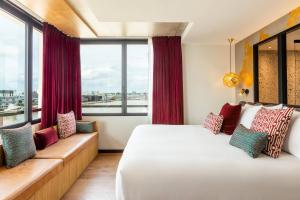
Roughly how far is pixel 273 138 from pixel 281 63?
4.82 ft

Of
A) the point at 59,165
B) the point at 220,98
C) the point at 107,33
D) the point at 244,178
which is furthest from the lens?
the point at 220,98

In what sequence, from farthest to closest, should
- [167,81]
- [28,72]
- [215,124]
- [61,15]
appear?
[167,81], [28,72], [61,15], [215,124]

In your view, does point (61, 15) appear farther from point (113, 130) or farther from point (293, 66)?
point (293, 66)

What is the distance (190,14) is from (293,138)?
6.23 feet

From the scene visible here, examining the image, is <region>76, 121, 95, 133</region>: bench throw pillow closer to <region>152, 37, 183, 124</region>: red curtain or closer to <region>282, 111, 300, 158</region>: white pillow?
<region>152, 37, 183, 124</region>: red curtain

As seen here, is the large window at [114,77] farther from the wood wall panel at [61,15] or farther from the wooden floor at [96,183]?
the wooden floor at [96,183]

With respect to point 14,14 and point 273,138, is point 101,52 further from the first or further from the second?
point 273,138

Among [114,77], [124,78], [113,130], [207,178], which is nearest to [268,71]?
[207,178]

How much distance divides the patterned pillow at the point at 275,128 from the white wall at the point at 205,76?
95.8 inches

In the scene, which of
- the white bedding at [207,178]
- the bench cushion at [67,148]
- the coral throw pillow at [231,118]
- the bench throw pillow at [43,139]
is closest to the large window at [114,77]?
the bench cushion at [67,148]

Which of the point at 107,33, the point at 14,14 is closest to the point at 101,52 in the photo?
the point at 107,33

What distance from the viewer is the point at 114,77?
189 inches

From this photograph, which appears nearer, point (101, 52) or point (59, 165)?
point (59, 165)

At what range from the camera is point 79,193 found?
272cm
